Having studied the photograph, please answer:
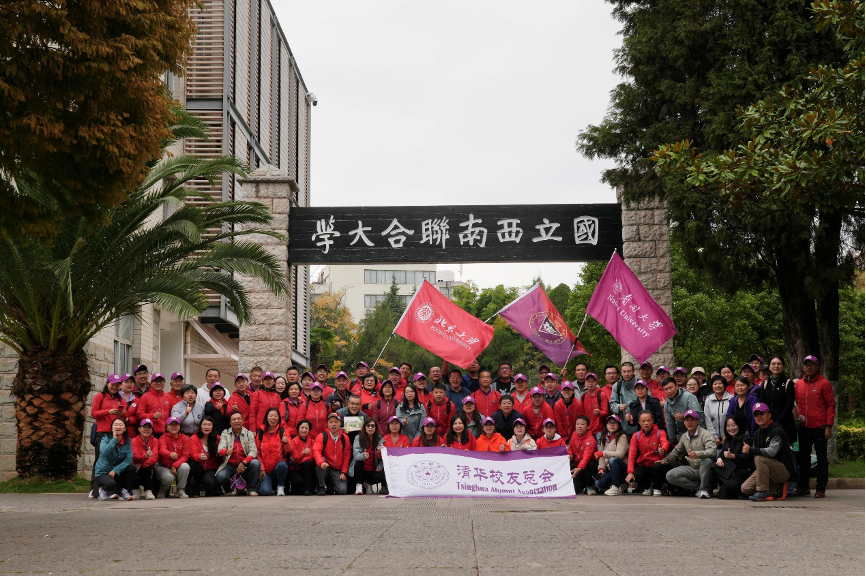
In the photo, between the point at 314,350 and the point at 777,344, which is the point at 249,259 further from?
the point at 314,350

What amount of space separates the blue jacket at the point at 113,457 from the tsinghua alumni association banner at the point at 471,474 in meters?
3.54

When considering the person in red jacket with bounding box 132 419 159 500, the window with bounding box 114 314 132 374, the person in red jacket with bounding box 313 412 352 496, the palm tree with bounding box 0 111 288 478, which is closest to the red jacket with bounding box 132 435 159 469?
the person in red jacket with bounding box 132 419 159 500

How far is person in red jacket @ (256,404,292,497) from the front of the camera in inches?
586

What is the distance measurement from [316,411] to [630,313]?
20.3 ft

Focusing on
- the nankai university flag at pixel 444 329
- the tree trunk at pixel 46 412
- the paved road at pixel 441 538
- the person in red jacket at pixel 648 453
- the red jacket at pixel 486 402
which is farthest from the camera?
the nankai university flag at pixel 444 329

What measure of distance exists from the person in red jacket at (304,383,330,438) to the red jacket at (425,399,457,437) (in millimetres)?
1625

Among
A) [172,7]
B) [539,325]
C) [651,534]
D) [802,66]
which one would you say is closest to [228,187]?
[539,325]

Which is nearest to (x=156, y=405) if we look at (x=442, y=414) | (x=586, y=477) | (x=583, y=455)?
(x=442, y=414)

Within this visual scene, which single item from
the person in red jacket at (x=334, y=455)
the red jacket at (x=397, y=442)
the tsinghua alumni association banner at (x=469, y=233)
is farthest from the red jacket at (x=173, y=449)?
the tsinghua alumni association banner at (x=469, y=233)

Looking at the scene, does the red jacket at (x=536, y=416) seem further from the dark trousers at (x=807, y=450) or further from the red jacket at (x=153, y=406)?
the red jacket at (x=153, y=406)

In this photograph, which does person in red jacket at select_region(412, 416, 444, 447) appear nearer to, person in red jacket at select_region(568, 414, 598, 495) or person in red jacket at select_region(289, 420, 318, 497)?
person in red jacket at select_region(289, 420, 318, 497)

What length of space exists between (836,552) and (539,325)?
436 inches

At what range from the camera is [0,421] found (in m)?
18.3

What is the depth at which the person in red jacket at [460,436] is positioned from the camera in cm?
1460
